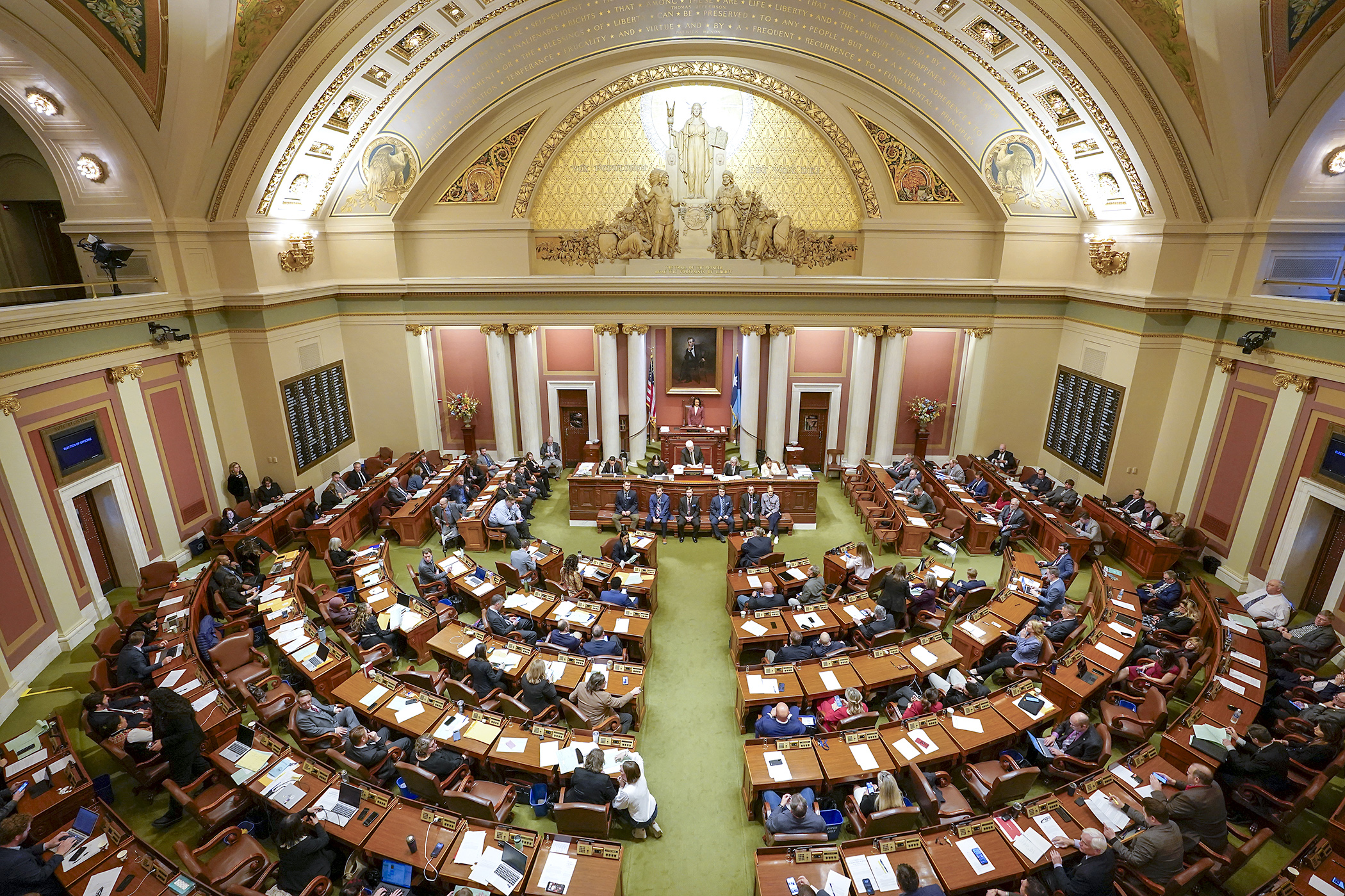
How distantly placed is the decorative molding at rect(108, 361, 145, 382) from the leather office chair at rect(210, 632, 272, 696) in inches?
234

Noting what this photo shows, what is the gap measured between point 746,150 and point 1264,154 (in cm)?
1069

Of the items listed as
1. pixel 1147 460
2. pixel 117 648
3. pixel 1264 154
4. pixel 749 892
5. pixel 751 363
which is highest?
pixel 1264 154

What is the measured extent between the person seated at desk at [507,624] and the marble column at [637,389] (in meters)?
9.78

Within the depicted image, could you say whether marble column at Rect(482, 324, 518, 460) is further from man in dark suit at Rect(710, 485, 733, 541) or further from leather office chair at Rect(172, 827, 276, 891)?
leather office chair at Rect(172, 827, 276, 891)

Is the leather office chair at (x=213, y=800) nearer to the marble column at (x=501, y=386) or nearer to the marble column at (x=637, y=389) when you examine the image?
the marble column at (x=501, y=386)

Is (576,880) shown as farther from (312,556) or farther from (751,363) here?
(751,363)

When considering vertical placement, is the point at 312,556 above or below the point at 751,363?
below

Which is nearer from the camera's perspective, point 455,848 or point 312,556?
point 455,848

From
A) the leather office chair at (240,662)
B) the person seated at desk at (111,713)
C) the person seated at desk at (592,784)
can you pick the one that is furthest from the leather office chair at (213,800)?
the person seated at desk at (592,784)

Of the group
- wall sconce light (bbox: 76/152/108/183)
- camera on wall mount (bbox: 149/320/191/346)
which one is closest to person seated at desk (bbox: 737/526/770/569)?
camera on wall mount (bbox: 149/320/191/346)

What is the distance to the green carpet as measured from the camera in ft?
23.2

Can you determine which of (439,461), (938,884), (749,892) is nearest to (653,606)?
(749,892)

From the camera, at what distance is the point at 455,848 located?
20.2 ft

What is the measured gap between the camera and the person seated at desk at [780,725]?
775cm
